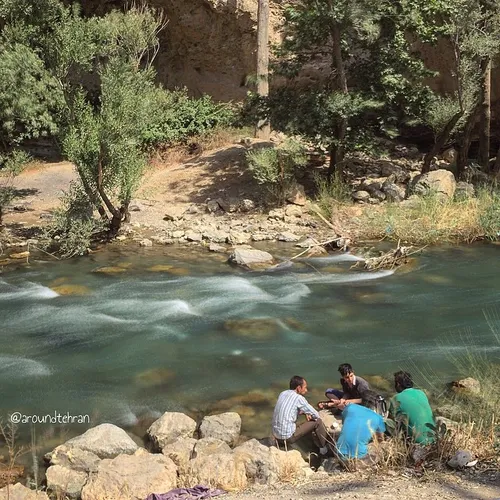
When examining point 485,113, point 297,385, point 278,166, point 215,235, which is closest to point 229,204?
point 278,166

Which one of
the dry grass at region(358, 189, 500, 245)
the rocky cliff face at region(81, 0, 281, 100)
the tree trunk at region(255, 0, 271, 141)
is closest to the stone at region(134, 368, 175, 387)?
the dry grass at region(358, 189, 500, 245)

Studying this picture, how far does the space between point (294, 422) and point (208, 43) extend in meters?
19.8

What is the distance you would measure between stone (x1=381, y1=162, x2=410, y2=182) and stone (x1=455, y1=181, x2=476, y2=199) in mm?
1795

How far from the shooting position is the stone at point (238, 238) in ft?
50.9

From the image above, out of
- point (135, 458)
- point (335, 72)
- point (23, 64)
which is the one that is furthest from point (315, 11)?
point (135, 458)

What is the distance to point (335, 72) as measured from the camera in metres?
17.8

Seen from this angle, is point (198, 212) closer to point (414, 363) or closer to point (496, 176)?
point (496, 176)

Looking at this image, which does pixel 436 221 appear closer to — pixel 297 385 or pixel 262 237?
pixel 262 237

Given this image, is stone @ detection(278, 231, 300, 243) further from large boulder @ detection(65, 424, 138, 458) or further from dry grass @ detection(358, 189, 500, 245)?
large boulder @ detection(65, 424, 138, 458)

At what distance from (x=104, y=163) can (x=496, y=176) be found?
1032 cm

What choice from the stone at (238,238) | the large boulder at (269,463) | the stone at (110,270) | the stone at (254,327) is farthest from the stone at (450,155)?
the large boulder at (269,463)

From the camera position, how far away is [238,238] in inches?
615

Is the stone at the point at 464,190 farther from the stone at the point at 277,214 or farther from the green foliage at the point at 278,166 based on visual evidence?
the stone at the point at 277,214

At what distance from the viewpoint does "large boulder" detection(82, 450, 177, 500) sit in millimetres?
6020
